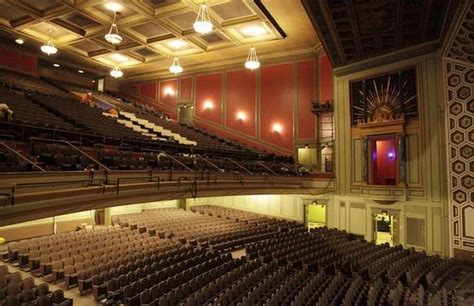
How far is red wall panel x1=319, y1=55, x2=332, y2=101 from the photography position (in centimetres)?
1080

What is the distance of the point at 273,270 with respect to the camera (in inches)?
228

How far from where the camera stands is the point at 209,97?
1378 centimetres

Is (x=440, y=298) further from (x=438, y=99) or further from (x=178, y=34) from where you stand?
(x=178, y=34)

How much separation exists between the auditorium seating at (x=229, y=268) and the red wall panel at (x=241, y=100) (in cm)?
528

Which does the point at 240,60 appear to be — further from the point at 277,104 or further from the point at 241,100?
the point at 277,104

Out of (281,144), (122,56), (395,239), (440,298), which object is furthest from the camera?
(122,56)

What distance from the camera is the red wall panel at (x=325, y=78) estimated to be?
35.4 ft

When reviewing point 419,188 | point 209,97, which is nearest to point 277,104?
point 209,97

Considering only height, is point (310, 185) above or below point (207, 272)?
above

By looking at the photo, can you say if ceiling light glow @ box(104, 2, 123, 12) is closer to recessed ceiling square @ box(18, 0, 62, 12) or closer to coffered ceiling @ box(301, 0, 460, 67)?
recessed ceiling square @ box(18, 0, 62, 12)

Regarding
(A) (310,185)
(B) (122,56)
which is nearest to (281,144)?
(A) (310,185)

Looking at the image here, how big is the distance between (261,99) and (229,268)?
25.9ft

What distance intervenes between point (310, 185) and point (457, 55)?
5002 mm

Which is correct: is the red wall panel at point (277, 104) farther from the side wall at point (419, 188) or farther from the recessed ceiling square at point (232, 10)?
the recessed ceiling square at point (232, 10)
